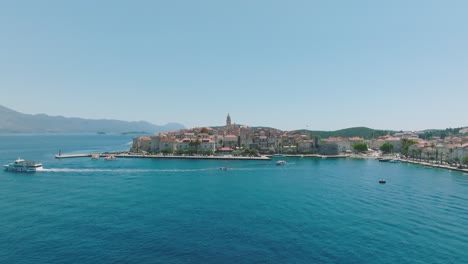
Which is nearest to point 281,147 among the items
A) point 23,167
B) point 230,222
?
point 23,167

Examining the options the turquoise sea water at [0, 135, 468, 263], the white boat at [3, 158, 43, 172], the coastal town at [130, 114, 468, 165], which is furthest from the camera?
the coastal town at [130, 114, 468, 165]

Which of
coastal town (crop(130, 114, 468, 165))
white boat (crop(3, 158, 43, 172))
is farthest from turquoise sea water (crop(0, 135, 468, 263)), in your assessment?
coastal town (crop(130, 114, 468, 165))

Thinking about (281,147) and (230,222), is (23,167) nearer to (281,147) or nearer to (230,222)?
(230,222)

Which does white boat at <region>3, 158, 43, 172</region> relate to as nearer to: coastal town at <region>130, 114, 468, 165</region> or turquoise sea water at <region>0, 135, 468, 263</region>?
turquoise sea water at <region>0, 135, 468, 263</region>

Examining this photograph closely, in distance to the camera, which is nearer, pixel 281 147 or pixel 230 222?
pixel 230 222

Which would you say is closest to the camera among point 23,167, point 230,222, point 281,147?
point 230,222

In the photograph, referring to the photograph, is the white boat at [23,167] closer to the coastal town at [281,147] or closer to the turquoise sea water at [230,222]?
the turquoise sea water at [230,222]

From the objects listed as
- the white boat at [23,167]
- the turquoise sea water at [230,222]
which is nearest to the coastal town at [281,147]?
the white boat at [23,167]

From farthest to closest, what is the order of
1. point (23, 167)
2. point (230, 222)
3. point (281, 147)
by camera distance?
point (281, 147)
point (23, 167)
point (230, 222)

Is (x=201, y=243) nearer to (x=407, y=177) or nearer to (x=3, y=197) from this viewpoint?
(x=3, y=197)
